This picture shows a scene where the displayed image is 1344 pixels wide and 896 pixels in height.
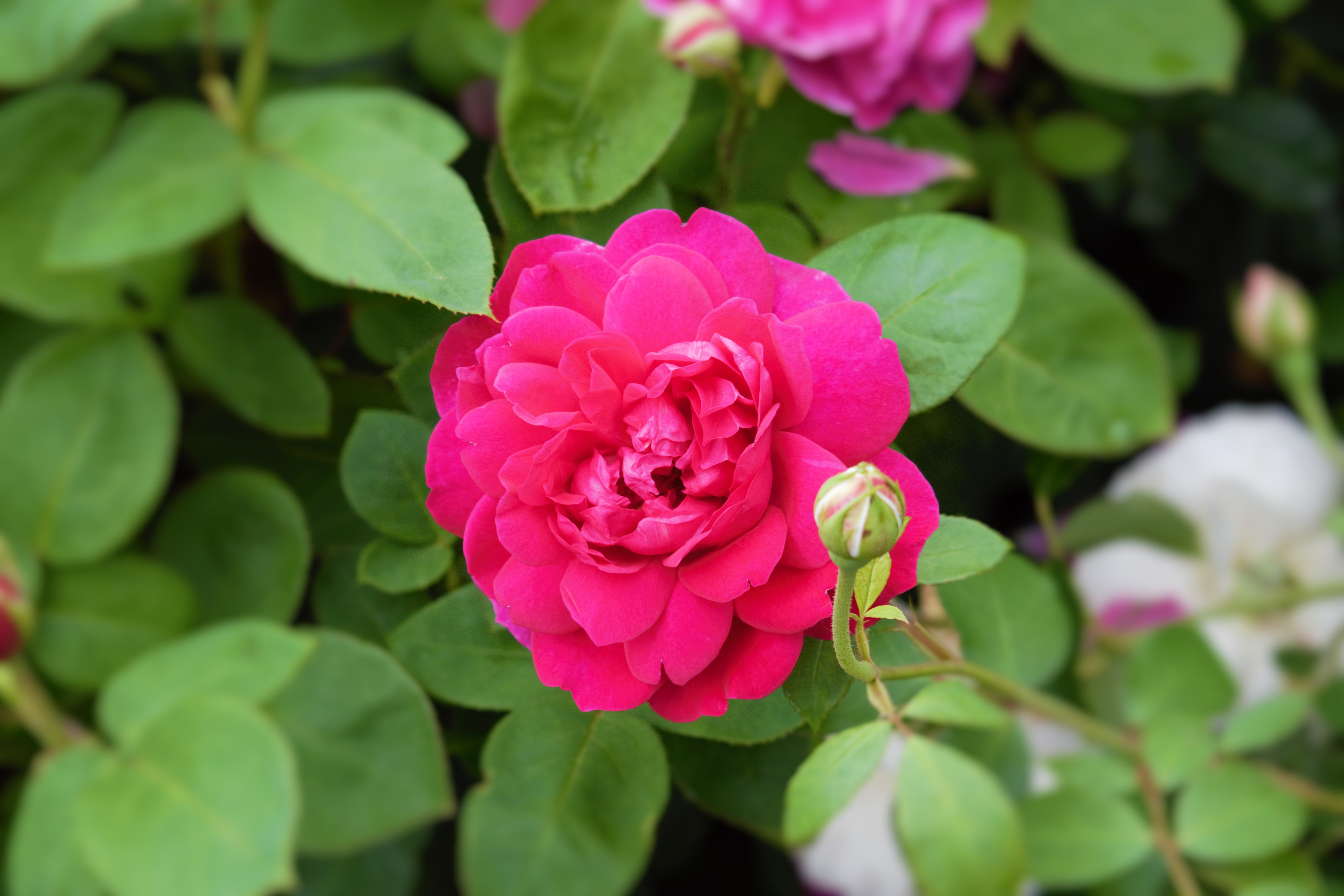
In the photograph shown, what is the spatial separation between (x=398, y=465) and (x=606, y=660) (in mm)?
108

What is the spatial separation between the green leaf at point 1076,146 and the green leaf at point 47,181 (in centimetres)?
46

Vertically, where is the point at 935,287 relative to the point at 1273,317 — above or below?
above

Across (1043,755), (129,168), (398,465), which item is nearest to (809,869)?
(1043,755)

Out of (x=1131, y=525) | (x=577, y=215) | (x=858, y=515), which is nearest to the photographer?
(x=858, y=515)

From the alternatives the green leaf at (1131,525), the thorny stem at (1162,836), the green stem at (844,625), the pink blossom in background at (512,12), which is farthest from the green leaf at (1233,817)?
the pink blossom in background at (512,12)

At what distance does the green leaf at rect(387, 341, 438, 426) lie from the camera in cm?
27

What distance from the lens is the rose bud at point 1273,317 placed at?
53cm

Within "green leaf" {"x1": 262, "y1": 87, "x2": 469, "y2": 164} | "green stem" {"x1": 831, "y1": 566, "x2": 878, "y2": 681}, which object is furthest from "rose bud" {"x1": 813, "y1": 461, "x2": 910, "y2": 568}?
"green leaf" {"x1": 262, "y1": 87, "x2": 469, "y2": 164}

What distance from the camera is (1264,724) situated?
1.52 feet

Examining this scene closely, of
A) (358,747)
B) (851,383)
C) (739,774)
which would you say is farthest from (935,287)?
(358,747)

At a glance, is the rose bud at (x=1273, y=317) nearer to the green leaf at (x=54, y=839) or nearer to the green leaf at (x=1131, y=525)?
the green leaf at (x=1131, y=525)

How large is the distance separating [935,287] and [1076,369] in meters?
0.19

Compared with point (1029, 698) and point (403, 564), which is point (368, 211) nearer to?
point (403, 564)

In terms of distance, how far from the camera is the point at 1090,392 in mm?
428
